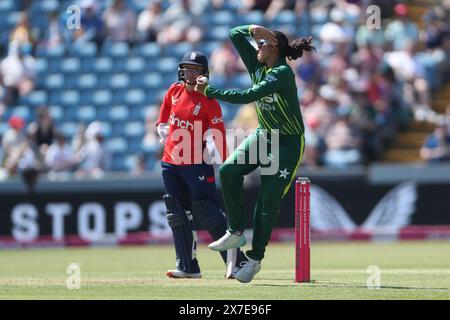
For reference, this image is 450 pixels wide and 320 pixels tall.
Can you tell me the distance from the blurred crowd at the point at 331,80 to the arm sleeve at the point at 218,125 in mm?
9180

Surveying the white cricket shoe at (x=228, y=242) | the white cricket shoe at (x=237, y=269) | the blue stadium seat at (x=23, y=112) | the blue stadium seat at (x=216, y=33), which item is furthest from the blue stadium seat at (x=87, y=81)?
the white cricket shoe at (x=228, y=242)

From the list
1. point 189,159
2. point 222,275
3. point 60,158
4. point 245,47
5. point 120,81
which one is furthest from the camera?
point 120,81

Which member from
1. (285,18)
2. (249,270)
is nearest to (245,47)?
(249,270)

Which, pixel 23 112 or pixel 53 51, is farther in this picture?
pixel 53 51

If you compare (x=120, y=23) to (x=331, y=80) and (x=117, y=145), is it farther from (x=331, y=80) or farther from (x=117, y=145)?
(x=331, y=80)

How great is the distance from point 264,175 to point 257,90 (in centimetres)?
76

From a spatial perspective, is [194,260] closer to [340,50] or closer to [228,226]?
[228,226]

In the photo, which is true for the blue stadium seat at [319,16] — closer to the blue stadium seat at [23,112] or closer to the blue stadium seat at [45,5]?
the blue stadium seat at [45,5]

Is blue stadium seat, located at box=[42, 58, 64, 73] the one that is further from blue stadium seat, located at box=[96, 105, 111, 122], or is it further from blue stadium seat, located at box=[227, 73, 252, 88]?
blue stadium seat, located at box=[227, 73, 252, 88]

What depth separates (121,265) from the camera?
611 inches

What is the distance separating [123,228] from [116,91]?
12.3 feet

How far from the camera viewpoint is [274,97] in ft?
35.6
